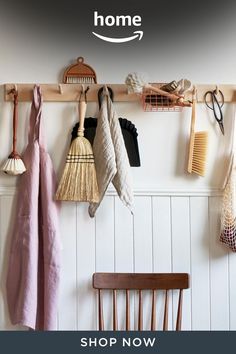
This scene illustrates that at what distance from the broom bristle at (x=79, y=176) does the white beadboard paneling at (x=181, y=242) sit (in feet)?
1.07

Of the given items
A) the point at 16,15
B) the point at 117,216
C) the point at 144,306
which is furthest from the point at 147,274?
the point at 16,15

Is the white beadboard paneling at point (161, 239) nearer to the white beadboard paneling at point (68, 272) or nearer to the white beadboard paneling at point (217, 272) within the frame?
the white beadboard paneling at point (217, 272)

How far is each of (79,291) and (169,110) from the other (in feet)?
2.52

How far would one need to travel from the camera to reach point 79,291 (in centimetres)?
158

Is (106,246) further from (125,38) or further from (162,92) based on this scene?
(125,38)

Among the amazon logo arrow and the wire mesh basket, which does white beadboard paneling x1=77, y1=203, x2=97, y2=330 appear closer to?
the wire mesh basket

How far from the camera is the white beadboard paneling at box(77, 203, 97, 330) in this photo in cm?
158

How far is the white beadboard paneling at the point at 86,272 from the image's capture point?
1575mm

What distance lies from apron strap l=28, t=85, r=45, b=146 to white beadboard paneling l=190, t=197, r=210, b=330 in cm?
62

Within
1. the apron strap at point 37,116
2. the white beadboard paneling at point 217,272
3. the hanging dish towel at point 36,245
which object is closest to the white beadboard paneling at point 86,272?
the hanging dish towel at point 36,245

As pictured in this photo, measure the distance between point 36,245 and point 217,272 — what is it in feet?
2.27

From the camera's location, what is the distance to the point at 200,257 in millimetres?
1586

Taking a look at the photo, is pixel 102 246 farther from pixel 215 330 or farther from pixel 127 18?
pixel 127 18

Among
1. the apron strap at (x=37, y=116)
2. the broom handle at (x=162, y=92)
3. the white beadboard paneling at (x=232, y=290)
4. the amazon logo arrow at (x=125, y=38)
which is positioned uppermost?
the amazon logo arrow at (x=125, y=38)
